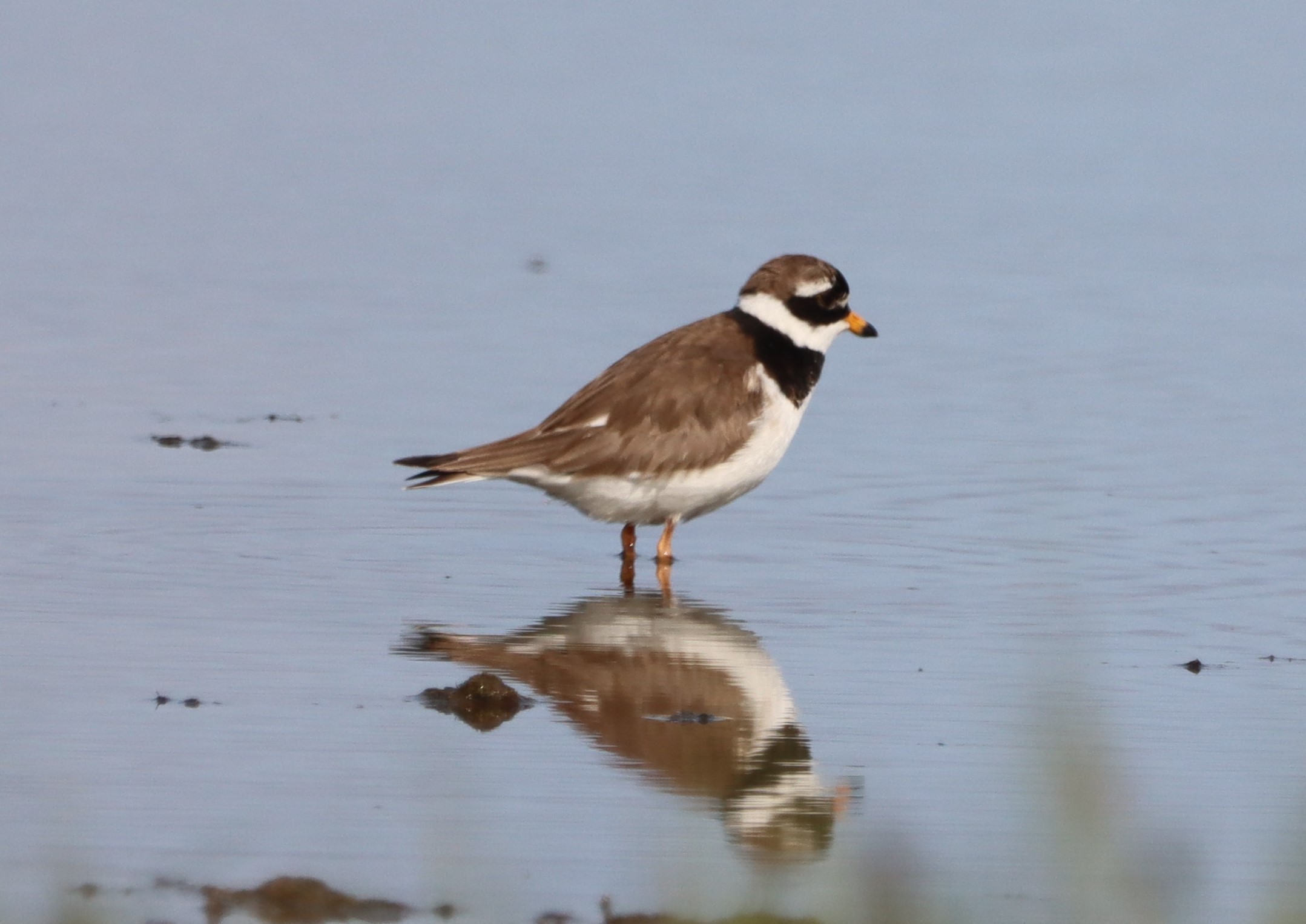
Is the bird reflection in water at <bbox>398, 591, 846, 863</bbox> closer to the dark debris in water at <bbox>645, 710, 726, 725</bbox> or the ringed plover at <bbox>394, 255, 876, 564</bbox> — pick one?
the dark debris in water at <bbox>645, 710, 726, 725</bbox>

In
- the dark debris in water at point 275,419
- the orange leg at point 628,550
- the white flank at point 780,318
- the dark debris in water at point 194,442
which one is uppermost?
the white flank at point 780,318

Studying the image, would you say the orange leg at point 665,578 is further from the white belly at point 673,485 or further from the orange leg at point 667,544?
the white belly at point 673,485

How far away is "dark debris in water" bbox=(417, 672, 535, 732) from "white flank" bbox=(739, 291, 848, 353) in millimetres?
3356

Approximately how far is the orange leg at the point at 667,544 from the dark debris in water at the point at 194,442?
218 centimetres

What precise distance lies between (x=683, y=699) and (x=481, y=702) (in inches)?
26.4

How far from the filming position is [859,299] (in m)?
13.4

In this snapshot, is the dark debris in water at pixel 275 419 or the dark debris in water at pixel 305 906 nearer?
the dark debris in water at pixel 305 906

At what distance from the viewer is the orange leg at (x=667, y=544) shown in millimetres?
9258

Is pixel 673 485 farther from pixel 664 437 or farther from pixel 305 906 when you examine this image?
pixel 305 906

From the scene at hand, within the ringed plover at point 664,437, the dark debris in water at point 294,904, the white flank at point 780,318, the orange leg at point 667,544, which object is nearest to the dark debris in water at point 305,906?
the dark debris in water at point 294,904

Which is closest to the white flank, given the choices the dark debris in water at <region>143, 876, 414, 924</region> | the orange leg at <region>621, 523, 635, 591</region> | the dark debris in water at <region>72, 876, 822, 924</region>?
the orange leg at <region>621, 523, 635, 591</region>

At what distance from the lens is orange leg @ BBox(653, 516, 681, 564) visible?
9258 millimetres

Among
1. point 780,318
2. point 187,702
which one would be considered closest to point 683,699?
point 187,702

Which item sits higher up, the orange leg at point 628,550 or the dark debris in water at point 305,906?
the orange leg at point 628,550
